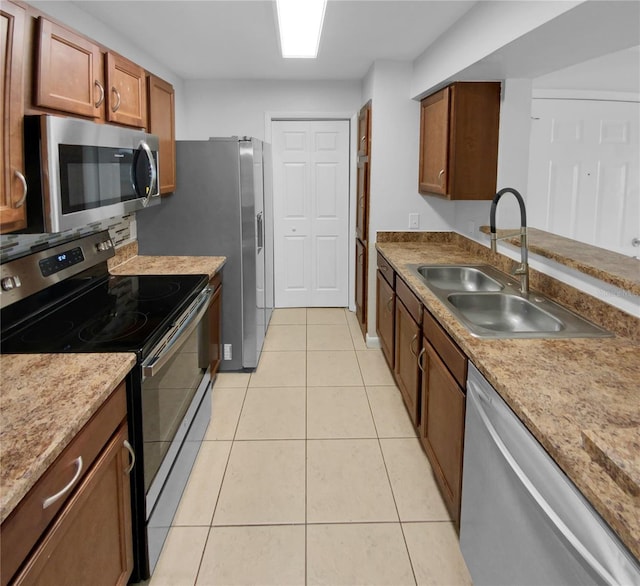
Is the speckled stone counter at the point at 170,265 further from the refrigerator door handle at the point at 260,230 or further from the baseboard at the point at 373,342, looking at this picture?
the baseboard at the point at 373,342

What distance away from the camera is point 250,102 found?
4.95 metres

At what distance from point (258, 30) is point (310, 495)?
267 cm

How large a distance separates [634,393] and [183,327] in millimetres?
1691

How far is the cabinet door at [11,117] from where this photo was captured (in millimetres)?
1509

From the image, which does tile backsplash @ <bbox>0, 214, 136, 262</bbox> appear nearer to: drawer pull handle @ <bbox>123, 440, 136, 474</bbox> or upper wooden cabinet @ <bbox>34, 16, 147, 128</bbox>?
upper wooden cabinet @ <bbox>34, 16, 147, 128</bbox>

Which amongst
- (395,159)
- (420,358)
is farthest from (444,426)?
(395,159)

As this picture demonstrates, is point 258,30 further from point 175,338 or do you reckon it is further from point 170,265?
point 175,338

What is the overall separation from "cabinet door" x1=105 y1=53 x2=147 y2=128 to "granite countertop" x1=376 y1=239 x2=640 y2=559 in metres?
1.69

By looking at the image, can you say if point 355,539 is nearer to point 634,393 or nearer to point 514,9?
point 634,393

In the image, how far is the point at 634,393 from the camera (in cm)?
145

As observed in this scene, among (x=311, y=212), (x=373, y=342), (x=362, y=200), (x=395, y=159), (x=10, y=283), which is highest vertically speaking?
(x=395, y=159)

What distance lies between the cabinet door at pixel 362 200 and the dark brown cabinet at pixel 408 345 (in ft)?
4.04

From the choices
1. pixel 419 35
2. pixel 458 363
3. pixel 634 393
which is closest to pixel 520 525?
pixel 634 393

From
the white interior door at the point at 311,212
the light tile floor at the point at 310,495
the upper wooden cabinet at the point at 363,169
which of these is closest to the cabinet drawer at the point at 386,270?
the upper wooden cabinet at the point at 363,169
